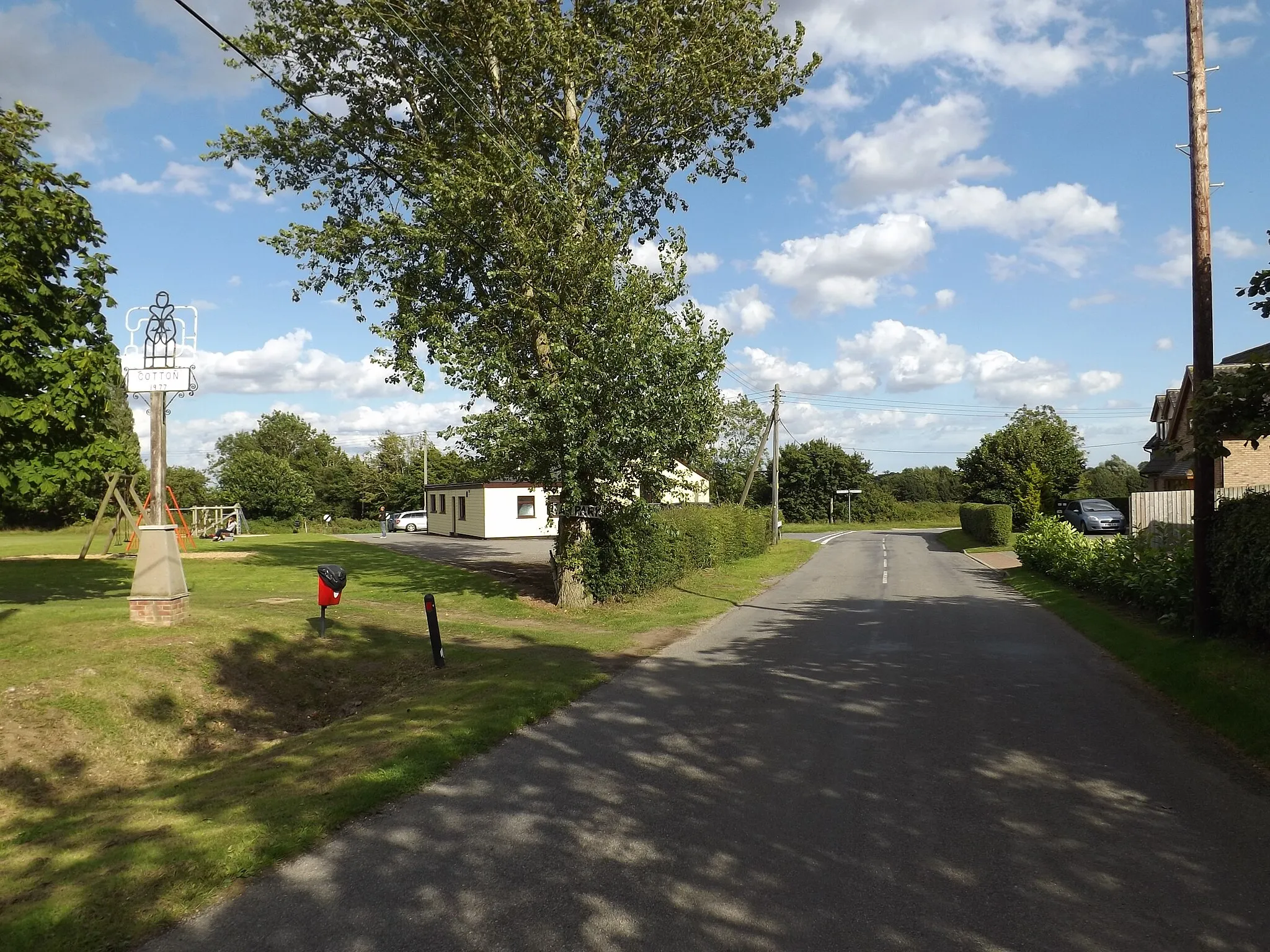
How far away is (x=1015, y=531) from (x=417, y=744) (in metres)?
45.0

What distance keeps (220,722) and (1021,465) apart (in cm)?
4949

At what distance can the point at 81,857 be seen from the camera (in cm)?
494

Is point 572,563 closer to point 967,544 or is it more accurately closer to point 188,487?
point 967,544

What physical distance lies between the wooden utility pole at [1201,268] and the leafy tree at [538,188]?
7.69 meters

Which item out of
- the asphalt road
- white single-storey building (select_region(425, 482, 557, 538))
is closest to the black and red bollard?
the asphalt road

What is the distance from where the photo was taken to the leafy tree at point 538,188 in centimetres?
1620

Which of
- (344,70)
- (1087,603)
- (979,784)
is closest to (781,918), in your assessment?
(979,784)

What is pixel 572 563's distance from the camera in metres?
18.2

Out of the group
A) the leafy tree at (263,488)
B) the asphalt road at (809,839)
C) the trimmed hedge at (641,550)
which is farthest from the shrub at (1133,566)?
the leafy tree at (263,488)

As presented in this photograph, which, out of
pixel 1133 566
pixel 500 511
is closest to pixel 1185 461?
pixel 1133 566

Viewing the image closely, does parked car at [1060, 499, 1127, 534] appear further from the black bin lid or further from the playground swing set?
the playground swing set

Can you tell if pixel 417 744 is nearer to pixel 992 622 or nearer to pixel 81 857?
pixel 81 857

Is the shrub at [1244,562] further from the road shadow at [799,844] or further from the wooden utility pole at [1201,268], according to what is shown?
the road shadow at [799,844]

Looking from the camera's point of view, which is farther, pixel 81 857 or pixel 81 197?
pixel 81 197
